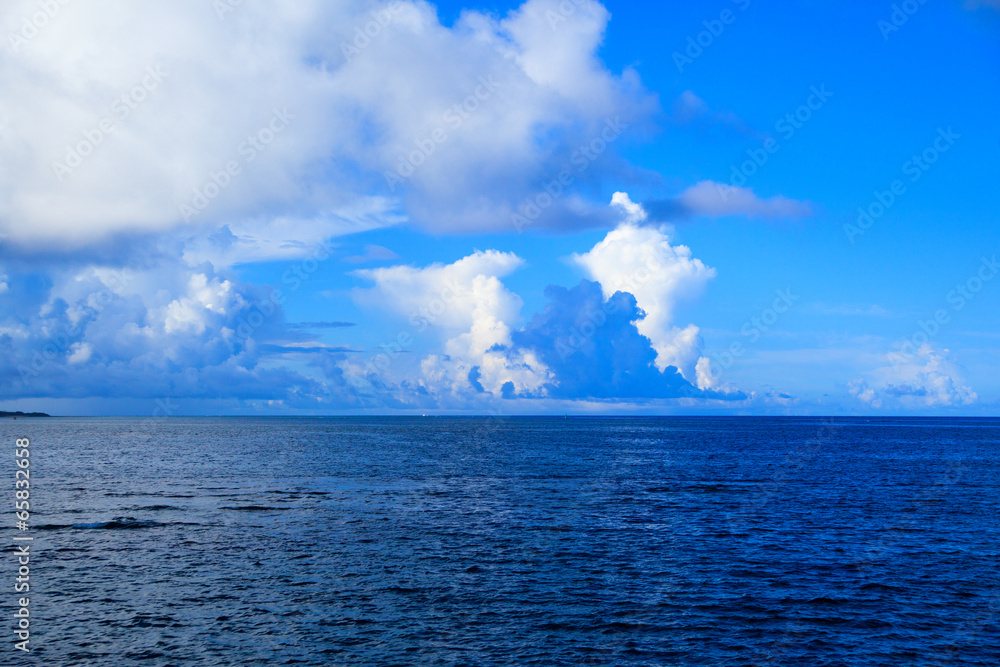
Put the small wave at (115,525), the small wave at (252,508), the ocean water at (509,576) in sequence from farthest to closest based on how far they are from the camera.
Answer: the small wave at (252,508), the small wave at (115,525), the ocean water at (509,576)

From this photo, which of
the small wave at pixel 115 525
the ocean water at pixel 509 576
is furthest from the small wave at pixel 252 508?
the small wave at pixel 115 525

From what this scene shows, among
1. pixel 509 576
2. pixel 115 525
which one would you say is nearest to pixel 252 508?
pixel 115 525

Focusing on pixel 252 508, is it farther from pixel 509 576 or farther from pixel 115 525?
pixel 509 576

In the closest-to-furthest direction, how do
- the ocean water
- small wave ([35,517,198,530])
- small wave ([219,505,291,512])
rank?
the ocean water < small wave ([35,517,198,530]) < small wave ([219,505,291,512])

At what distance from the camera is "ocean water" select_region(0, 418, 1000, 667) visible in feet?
88.4

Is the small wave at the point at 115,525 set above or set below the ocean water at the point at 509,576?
above

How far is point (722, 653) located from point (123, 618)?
25.6 metres

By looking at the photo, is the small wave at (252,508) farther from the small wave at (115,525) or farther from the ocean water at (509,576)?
the small wave at (115,525)

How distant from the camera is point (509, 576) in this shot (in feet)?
121

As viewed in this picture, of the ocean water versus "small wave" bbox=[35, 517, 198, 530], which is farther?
"small wave" bbox=[35, 517, 198, 530]

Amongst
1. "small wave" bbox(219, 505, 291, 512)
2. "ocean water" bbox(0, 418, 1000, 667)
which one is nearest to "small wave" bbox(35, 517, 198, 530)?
"ocean water" bbox(0, 418, 1000, 667)

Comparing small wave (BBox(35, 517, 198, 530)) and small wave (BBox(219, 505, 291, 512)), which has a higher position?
small wave (BBox(35, 517, 198, 530))

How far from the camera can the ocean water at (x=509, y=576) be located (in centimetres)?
2695

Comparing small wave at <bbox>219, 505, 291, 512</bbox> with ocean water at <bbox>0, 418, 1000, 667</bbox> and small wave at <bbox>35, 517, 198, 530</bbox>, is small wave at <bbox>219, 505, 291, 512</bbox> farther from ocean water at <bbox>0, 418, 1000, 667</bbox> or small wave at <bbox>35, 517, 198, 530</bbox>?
small wave at <bbox>35, 517, 198, 530</bbox>
